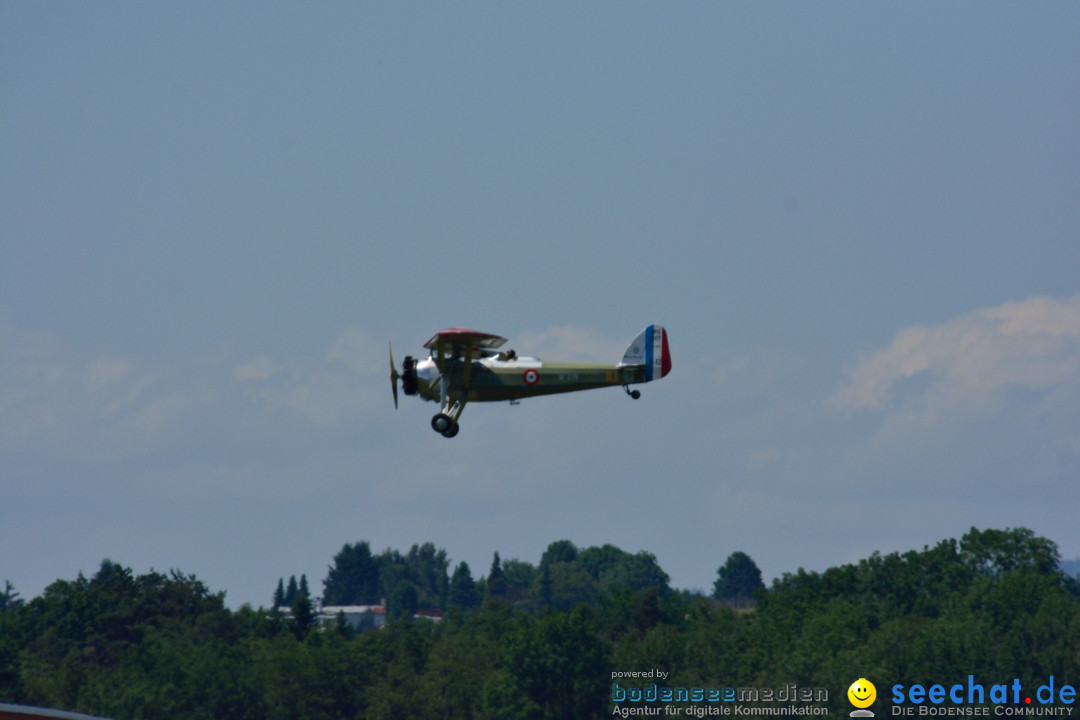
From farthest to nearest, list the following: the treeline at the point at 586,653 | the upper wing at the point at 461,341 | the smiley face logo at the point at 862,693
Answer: the treeline at the point at 586,653 → the smiley face logo at the point at 862,693 → the upper wing at the point at 461,341

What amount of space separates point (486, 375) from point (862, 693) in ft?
183

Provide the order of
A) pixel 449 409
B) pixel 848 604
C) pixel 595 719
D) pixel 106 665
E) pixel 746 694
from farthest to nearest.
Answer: pixel 106 665 → pixel 848 604 → pixel 595 719 → pixel 746 694 → pixel 449 409

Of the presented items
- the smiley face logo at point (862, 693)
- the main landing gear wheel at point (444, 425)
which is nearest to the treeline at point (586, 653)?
the smiley face logo at point (862, 693)

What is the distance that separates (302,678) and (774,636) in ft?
125

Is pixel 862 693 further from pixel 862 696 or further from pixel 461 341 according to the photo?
pixel 461 341

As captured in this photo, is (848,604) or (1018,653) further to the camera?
(848,604)

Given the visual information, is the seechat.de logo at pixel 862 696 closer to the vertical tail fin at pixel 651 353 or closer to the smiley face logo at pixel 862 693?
the smiley face logo at pixel 862 693

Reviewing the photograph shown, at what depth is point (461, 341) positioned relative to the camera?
47.1 m

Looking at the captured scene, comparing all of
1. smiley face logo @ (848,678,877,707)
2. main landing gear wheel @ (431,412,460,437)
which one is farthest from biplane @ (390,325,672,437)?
smiley face logo @ (848,678,877,707)

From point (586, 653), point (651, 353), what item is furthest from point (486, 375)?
point (586, 653)

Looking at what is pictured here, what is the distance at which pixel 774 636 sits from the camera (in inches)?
4528

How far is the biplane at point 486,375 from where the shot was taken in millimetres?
47406

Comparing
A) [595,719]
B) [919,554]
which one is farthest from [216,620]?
[919,554]

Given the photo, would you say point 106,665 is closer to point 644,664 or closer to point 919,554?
point 644,664
